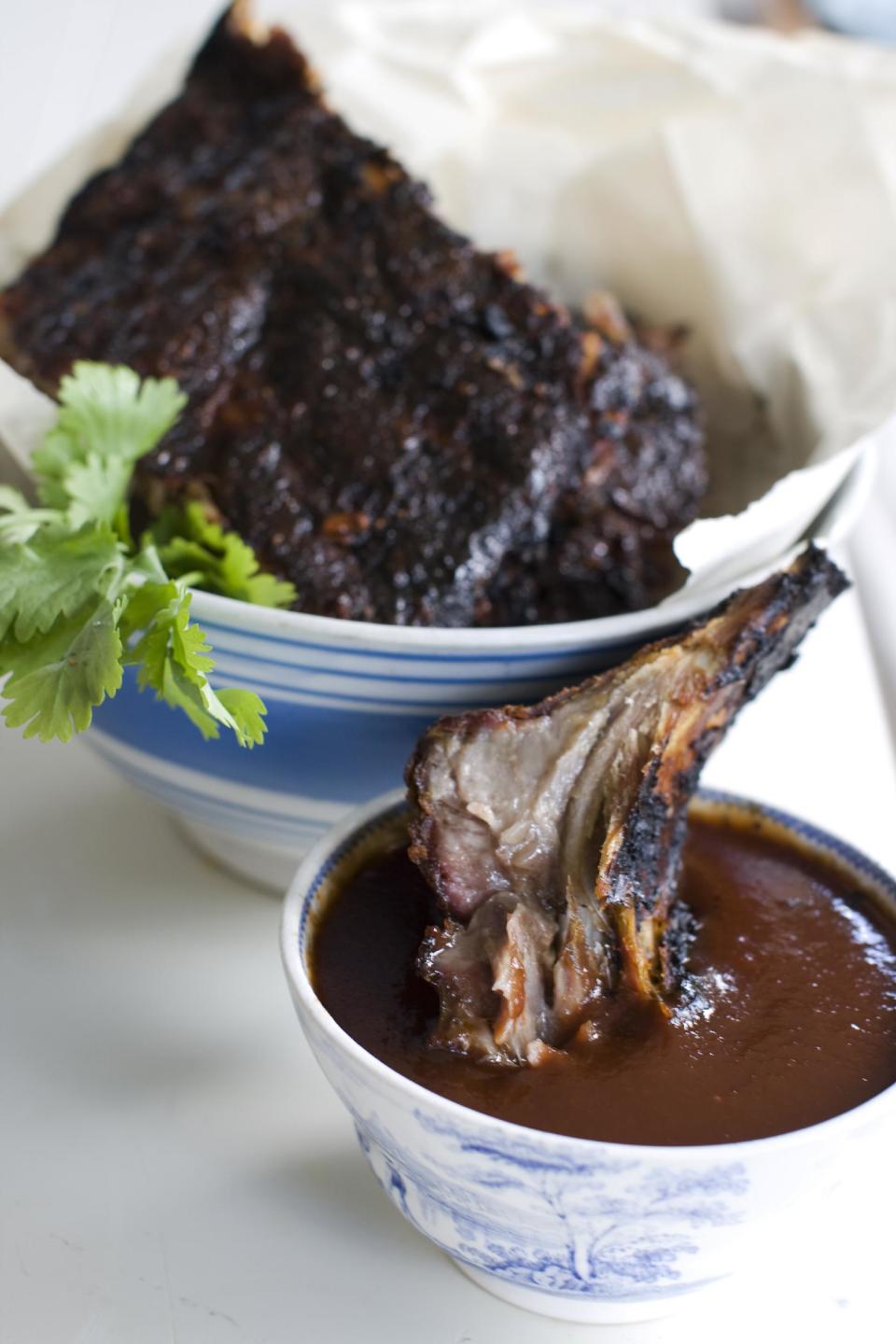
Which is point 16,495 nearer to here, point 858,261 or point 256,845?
point 256,845

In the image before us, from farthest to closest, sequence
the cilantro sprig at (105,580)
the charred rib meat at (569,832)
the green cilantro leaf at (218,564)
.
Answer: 1. the green cilantro leaf at (218,564)
2. the cilantro sprig at (105,580)
3. the charred rib meat at (569,832)

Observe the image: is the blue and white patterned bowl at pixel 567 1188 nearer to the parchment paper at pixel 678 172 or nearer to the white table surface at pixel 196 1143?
the white table surface at pixel 196 1143

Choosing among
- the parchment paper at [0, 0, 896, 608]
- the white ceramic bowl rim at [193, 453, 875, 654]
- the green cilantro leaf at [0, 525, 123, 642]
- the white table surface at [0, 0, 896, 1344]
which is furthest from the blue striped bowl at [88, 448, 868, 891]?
the parchment paper at [0, 0, 896, 608]

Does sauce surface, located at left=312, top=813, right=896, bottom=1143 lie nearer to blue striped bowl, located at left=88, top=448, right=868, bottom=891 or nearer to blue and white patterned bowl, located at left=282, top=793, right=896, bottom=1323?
blue and white patterned bowl, located at left=282, top=793, right=896, bottom=1323

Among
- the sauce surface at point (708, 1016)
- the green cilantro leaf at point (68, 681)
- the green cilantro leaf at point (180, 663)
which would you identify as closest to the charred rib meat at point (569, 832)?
the sauce surface at point (708, 1016)

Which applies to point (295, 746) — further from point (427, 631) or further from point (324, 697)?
point (427, 631)

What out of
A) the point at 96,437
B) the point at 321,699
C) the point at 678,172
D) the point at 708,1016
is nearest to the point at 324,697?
the point at 321,699

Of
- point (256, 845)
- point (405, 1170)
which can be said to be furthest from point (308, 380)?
point (405, 1170)
